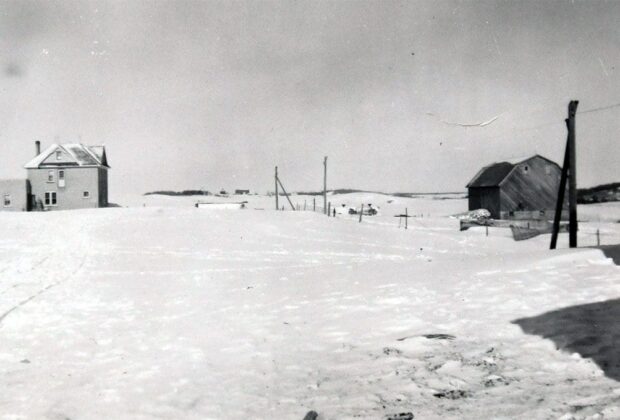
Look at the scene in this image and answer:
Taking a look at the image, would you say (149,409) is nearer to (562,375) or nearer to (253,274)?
(562,375)

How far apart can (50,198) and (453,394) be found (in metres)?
56.3

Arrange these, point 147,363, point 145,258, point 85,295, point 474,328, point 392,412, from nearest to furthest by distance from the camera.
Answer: point 392,412 → point 147,363 → point 474,328 → point 85,295 → point 145,258

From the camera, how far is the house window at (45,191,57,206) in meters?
53.6

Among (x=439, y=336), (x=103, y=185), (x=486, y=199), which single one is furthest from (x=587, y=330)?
(x=103, y=185)

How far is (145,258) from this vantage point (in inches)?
844

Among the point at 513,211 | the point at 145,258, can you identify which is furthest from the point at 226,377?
the point at 513,211

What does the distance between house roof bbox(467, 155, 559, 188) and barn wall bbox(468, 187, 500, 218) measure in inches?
20.8

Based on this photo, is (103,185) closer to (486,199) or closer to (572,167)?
(486,199)

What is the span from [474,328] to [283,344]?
3.19 m

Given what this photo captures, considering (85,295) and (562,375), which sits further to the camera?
(85,295)

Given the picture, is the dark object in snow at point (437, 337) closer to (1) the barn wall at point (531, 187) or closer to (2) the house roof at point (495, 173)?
(1) the barn wall at point (531, 187)

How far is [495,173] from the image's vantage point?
52531 millimetres

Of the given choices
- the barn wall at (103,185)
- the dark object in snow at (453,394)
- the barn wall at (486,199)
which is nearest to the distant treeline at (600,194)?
the barn wall at (486,199)

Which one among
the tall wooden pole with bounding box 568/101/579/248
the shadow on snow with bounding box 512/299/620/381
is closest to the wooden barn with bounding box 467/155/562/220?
the tall wooden pole with bounding box 568/101/579/248
